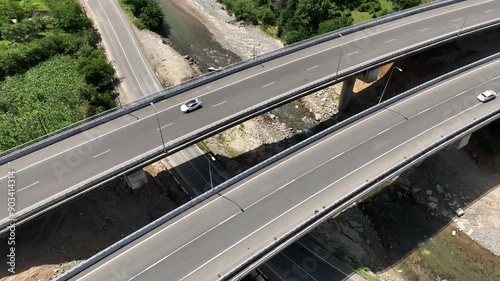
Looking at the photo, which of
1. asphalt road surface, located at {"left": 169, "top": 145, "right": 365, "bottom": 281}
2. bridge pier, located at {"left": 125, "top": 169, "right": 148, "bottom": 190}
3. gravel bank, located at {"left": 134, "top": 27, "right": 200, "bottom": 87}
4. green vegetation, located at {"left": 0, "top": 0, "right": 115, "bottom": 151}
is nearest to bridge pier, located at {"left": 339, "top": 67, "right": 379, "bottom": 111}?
asphalt road surface, located at {"left": 169, "top": 145, "right": 365, "bottom": 281}

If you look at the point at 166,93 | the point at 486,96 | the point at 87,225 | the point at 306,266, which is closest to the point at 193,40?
the point at 166,93

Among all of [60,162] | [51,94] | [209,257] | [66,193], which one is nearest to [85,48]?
[51,94]

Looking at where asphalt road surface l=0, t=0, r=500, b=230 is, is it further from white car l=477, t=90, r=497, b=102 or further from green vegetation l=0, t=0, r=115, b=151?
green vegetation l=0, t=0, r=115, b=151

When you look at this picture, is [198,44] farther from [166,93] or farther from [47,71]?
[166,93]

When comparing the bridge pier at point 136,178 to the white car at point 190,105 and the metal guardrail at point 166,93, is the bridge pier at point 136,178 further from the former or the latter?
the white car at point 190,105

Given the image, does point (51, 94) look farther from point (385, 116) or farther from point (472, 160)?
point (472, 160)

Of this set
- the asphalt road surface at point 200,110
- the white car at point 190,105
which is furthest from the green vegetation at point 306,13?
the white car at point 190,105
